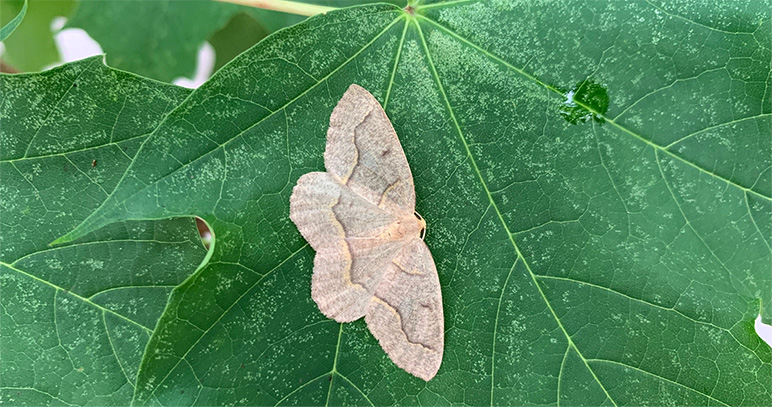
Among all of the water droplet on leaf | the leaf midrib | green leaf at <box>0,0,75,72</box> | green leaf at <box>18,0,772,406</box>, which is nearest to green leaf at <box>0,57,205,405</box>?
green leaf at <box>18,0,772,406</box>

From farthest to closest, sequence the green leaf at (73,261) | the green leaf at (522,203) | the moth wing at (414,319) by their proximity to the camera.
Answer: the green leaf at (73,261), the moth wing at (414,319), the green leaf at (522,203)

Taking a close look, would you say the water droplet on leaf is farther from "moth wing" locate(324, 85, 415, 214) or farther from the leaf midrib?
"moth wing" locate(324, 85, 415, 214)

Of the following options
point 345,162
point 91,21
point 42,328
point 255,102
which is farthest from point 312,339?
point 91,21

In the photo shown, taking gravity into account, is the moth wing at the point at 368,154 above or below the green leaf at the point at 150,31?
below

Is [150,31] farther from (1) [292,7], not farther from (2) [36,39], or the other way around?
(1) [292,7]

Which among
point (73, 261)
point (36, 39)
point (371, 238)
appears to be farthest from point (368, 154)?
point (36, 39)

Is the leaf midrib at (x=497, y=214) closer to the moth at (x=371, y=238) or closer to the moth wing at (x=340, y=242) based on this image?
the moth at (x=371, y=238)

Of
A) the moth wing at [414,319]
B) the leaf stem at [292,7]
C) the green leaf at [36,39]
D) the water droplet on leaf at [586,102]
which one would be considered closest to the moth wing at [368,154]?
the moth wing at [414,319]
